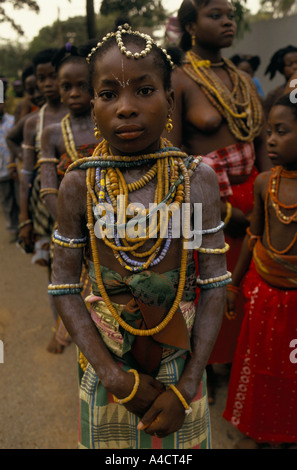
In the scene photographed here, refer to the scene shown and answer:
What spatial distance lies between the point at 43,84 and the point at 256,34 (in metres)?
8.91

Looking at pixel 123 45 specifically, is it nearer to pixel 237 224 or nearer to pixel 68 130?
pixel 68 130

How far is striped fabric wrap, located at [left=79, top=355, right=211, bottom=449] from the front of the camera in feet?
5.12

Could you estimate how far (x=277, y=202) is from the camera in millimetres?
2203

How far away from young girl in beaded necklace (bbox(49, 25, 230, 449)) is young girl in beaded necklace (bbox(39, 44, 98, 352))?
117cm

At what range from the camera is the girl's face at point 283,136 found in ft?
6.96

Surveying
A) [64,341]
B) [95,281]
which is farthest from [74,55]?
[64,341]

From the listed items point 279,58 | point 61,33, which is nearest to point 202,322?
point 279,58

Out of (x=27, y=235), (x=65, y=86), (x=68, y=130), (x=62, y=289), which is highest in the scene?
(x=65, y=86)

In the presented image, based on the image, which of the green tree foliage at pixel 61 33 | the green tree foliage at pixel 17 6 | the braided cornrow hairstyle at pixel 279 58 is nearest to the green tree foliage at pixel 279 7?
the green tree foliage at pixel 61 33

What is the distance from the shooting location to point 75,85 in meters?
→ 2.62

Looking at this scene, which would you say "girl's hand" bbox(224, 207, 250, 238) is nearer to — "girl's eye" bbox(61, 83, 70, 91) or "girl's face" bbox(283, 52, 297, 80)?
"girl's eye" bbox(61, 83, 70, 91)

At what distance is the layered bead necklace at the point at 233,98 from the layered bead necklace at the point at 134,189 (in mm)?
1282

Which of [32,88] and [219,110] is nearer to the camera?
[219,110]

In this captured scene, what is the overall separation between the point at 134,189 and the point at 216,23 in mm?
1592
